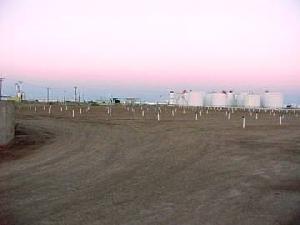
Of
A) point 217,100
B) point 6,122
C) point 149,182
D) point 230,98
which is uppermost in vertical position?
point 230,98

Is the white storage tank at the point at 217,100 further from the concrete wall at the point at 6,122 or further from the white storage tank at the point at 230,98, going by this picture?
the concrete wall at the point at 6,122

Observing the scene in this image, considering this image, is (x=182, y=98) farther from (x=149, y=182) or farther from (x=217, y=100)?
(x=149, y=182)

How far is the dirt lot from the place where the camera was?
10.5 metres

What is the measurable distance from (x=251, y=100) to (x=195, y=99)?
1264 cm

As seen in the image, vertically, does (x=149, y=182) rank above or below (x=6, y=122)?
below

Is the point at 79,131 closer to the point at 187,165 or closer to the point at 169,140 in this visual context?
the point at 169,140

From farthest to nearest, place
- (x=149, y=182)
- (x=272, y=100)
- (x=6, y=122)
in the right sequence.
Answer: (x=272, y=100)
(x=6, y=122)
(x=149, y=182)

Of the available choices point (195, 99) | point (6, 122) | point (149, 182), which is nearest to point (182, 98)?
point (195, 99)

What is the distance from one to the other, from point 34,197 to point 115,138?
1387 centimetres

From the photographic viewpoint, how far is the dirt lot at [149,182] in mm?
10492

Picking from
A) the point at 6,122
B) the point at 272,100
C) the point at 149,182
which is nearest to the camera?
the point at 149,182

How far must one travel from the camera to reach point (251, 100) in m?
98.0

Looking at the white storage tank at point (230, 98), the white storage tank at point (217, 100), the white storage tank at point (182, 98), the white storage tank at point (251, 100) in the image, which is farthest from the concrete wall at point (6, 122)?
the white storage tank at point (182, 98)

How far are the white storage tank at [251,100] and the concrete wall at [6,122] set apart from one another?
248 feet
